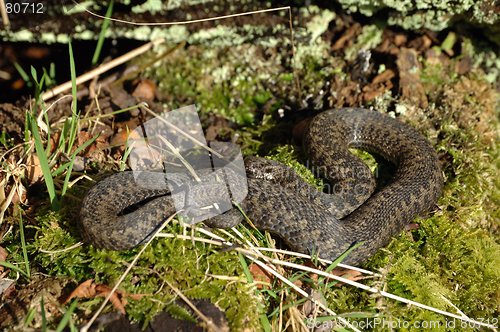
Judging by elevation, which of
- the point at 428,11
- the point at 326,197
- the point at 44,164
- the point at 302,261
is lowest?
the point at 302,261

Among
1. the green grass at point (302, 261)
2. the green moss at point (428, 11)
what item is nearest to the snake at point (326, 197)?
the green grass at point (302, 261)

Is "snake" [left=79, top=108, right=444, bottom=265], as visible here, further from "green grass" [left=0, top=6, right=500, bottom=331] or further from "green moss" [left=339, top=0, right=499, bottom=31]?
"green moss" [left=339, top=0, right=499, bottom=31]

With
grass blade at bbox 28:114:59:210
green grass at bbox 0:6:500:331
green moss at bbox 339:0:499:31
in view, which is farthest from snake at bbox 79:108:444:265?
green moss at bbox 339:0:499:31

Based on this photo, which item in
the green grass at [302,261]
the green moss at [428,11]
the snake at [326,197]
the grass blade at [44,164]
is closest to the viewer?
the green grass at [302,261]

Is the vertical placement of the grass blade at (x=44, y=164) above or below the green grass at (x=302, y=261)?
above

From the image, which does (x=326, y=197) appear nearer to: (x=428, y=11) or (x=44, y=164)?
(x=44, y=164)

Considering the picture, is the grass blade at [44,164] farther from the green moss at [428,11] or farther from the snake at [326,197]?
the green moss at [428,11]

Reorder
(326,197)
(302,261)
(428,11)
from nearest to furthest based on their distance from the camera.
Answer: (302,261) → (326,197) → (428,11)

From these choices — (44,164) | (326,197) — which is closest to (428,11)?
(326,197)

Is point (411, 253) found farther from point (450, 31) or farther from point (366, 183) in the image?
point (450, 31)
